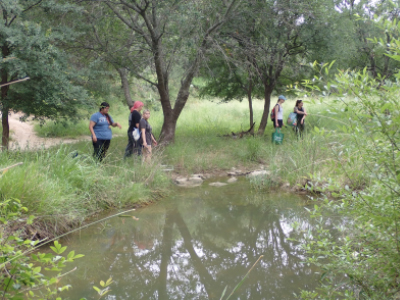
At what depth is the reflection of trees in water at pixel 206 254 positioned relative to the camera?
3.92 meters

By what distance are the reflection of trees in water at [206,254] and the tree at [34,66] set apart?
3.44m

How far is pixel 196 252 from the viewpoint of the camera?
4.89m

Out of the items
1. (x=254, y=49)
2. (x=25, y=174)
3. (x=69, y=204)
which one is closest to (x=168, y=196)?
(x=69, y=204)

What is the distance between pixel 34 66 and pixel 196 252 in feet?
15.8

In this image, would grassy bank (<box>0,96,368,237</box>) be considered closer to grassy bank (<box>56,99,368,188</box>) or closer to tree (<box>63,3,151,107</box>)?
grassy bank (<box>56,99,368,188</box>)

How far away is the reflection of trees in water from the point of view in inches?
154

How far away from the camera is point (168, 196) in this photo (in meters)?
7.59

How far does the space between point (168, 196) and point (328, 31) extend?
24.2 feet

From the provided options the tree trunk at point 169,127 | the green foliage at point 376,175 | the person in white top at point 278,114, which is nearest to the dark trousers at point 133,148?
the tree trunk at point 169,127

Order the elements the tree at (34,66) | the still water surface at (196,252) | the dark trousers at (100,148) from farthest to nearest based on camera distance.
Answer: the dark trousers at (100,148), the tree at (34,66), the still water surface at (196,252)

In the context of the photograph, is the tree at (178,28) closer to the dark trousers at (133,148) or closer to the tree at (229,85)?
the tree at (229,85)

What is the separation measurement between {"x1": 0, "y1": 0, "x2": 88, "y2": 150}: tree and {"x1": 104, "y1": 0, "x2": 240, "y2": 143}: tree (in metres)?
1.96

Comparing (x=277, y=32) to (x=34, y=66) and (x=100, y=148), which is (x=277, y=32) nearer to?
(x=100, y=148)

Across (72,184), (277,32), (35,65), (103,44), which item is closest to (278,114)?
Result: (277,32)
